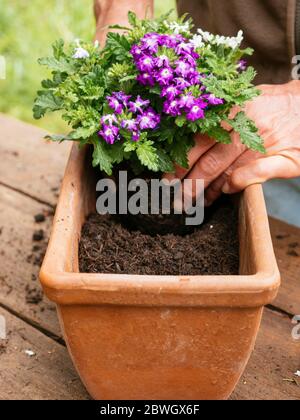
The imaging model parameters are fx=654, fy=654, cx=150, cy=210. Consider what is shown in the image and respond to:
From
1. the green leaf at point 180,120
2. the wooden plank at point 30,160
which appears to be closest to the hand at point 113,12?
the wooden plank at point 30,160

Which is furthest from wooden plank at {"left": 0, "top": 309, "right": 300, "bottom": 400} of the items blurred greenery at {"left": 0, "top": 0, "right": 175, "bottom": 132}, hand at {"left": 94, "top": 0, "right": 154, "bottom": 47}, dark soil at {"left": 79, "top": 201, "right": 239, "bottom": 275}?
blurred greenery at {"left": 0, "top": 0, "right": 175, "bottom": 132}

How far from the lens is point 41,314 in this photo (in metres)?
1.39

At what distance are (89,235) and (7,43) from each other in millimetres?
2536

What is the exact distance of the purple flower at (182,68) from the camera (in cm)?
120

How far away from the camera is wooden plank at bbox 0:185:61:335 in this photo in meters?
1.40

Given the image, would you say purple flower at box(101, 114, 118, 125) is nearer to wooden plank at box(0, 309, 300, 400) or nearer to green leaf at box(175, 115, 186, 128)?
green leaf at box(175, 115, 186, 128)

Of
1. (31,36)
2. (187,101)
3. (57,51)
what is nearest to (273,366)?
(187,101)

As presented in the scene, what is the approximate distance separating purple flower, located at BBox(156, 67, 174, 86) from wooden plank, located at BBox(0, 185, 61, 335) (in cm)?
55

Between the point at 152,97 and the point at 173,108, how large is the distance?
0.34ft

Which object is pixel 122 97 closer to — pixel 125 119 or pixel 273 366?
pixel 125 119

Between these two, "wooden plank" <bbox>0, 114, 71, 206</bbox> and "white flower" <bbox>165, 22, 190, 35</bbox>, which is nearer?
"white flower" <bbox>165, 22, 190, 35</bbox>

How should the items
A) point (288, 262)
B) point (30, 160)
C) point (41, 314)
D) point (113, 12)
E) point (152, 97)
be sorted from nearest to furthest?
point (152, 97)
point (41, 314)
point (288, 262)
point (113, 12)
point (30, 160)

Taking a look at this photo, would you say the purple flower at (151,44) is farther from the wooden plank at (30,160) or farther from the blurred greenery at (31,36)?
the blurred greenery at (31,36)
